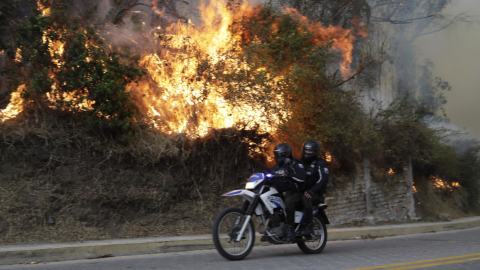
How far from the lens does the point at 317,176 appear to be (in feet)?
25.9

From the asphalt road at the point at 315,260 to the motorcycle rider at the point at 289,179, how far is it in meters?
0.61

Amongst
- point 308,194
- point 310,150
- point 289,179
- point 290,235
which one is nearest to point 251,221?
point 290,235

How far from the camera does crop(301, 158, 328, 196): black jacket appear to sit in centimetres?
776

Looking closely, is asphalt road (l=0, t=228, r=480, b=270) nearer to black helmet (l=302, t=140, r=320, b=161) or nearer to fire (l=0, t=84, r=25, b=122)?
black helmet (l=302, t=140, r=320, b=161)

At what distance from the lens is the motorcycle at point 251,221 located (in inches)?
274

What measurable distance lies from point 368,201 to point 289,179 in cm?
684

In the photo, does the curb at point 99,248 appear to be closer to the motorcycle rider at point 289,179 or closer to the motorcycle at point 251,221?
the motorcycle at point 251,221

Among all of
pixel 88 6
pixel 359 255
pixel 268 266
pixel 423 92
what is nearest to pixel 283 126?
pixel 359 255

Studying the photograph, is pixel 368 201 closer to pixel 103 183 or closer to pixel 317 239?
pixel 317 239

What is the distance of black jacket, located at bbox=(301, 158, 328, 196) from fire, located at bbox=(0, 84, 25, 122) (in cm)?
643

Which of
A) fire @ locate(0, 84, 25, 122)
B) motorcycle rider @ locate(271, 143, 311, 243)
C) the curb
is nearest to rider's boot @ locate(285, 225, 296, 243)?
motorcycle rider @ locate(271, 143, 311, 243)

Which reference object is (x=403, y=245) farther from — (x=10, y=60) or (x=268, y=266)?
(x=10, y=60)

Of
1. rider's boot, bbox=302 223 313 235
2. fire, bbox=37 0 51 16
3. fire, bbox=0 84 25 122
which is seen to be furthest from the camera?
fire, bbox=37 0 51 16

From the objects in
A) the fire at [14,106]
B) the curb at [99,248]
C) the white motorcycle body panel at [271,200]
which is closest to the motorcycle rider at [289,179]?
the white motorcycle body panel at [271,200]
